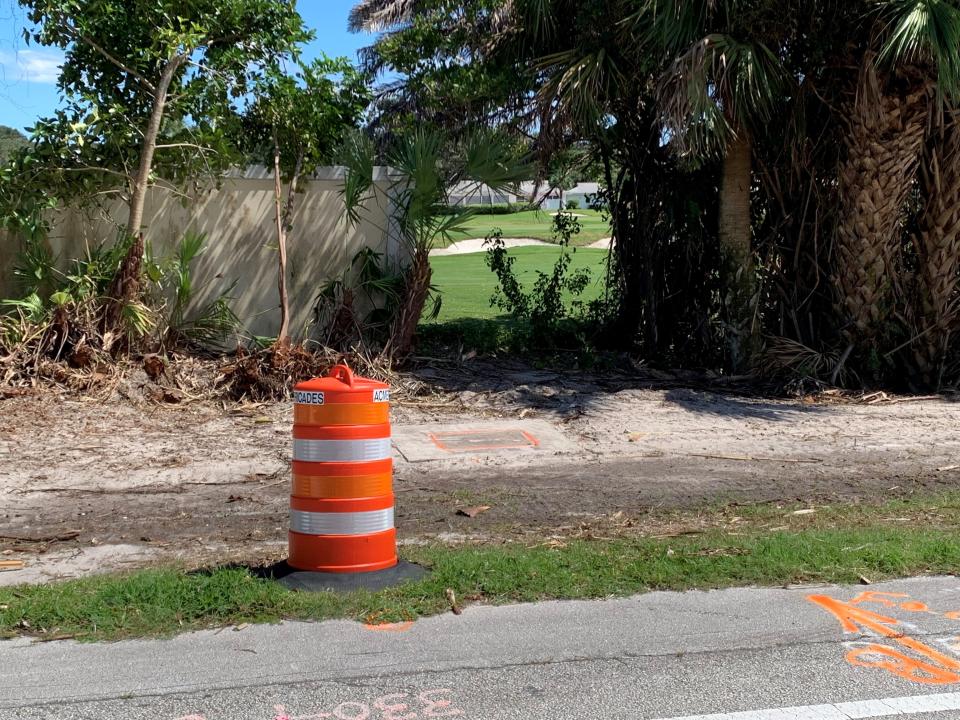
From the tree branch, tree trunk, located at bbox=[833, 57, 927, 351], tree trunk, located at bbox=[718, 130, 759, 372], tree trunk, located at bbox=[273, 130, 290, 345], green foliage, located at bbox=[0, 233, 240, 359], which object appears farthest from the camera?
tree trunk, located at bbox=[718, 130, 759, 372]

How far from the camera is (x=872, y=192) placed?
39.3 ft

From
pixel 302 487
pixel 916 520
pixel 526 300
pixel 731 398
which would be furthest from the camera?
pixel 526 300

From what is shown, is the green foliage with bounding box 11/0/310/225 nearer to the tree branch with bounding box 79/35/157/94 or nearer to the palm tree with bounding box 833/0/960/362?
the tree branch with bounding box 79/35/157/94

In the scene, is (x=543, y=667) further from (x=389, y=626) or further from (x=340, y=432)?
(x=340, y=432)

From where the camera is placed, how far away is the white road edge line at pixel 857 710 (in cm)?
454

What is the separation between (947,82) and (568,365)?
17.0 feet

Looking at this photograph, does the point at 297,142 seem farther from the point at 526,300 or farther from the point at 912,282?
the point at 912,282

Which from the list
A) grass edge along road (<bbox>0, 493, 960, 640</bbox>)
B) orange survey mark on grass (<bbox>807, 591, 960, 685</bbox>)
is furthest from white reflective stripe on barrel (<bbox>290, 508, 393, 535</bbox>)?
orange survey mark on grass (<bbox>807, 591, 960, 685</bbox>)

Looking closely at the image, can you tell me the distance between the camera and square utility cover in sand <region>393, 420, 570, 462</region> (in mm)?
9758

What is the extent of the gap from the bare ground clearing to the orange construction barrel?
3.00 feet

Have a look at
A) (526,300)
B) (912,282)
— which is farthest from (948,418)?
(526,300)

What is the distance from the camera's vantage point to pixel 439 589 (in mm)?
6023

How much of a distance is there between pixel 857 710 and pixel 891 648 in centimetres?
83

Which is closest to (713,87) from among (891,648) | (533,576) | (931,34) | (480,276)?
(931,34)
